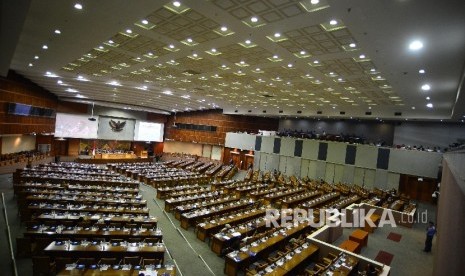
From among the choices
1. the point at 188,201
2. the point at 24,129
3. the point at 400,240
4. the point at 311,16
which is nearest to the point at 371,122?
the point at 400,240

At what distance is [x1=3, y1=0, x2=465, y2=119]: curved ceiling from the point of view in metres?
7.34

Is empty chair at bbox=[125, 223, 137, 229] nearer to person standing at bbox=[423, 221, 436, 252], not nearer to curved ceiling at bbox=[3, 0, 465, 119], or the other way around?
curved ceiling at bbox=[3, 0, 465, 119]

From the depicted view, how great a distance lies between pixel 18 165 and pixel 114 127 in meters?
13.4

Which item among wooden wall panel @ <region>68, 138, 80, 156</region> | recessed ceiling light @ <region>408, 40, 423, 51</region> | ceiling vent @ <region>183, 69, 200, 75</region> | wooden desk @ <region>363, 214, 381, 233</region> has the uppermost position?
ceiling vent @ <region>183, 69, 200, 75</region>

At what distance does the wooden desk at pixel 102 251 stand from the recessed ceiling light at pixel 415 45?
10282 millimetres

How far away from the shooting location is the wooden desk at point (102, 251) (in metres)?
8.13

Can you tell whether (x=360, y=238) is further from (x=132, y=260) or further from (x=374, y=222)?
(x=132, y=260)

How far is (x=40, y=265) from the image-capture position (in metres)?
7.34

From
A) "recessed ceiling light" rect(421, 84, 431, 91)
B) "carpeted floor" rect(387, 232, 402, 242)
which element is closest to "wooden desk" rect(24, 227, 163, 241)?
"carpeted floor" rect(387, 232, 402, 242)

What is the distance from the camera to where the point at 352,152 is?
84.0ft

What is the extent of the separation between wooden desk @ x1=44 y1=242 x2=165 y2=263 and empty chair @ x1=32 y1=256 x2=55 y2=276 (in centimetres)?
70

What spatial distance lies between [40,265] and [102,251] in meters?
1.57

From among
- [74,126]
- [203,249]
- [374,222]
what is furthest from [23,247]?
[74,126]

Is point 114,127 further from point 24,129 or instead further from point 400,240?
point 400,240
